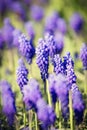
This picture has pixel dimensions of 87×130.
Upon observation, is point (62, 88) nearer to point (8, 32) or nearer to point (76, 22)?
point (8, 32)

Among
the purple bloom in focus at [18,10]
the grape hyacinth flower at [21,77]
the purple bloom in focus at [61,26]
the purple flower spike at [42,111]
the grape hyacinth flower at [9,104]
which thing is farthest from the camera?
the purple bloom in focus at [18,10]

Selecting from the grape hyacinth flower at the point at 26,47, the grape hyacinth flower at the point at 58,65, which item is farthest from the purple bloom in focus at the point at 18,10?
the grape hyacinth flower at the point at 58,65

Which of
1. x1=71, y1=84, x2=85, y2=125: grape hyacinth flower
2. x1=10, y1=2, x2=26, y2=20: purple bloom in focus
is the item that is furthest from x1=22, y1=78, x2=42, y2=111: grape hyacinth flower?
x1=10, y1=2, x2=26, y2=20: purple bloom in focus

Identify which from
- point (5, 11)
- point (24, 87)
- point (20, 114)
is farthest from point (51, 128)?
point (5, 11)

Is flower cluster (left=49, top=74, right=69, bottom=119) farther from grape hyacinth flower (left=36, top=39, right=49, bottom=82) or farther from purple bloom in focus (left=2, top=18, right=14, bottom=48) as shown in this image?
purple bloom in focus (left=2, top=18, right=14, bottom=48)

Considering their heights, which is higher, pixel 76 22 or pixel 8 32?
pixel 76 22

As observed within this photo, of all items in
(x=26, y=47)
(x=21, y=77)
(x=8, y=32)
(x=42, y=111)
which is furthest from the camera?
(x=8, y=32)

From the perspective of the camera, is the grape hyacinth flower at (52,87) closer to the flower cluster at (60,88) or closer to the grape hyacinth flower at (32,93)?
the flower cluster at (60,88)

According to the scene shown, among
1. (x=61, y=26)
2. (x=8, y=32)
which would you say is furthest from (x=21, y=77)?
(x=61, y=26)

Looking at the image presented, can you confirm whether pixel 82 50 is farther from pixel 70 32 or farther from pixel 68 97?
pixel 70 32
